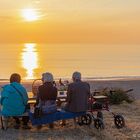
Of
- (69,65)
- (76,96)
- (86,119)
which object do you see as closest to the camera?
(76,96)

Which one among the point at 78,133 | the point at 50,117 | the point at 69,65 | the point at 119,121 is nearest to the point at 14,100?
the point at 50,117

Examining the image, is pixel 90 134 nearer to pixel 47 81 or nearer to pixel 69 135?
pixel 69 135

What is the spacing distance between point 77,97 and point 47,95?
0.68 metres

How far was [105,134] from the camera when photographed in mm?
12086

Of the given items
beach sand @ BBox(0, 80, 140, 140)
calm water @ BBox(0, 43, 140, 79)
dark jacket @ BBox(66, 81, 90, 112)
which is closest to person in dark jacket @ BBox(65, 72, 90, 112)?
dark jacket @ BBox(66, 81, 90, 112)

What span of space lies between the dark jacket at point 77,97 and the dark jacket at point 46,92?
372 millimetres

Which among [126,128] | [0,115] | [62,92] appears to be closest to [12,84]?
[0,115]

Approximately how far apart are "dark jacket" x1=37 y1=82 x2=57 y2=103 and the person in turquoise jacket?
1.72 ft

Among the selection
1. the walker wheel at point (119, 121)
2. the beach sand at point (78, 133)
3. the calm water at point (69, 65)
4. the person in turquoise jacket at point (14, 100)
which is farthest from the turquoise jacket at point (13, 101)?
the calm water at point (69, 65)

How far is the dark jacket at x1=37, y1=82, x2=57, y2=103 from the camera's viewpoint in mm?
12477

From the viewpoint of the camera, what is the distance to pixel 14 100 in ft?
42.1

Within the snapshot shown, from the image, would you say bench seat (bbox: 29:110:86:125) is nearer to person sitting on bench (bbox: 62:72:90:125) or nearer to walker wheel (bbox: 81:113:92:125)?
person sitting on bench (bbox: 62:72:90:125)

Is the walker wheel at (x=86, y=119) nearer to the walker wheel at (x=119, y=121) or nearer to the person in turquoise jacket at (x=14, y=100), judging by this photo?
the walker wheel at (x=119, y=121)

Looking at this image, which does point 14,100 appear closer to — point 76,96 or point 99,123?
point 76,96
